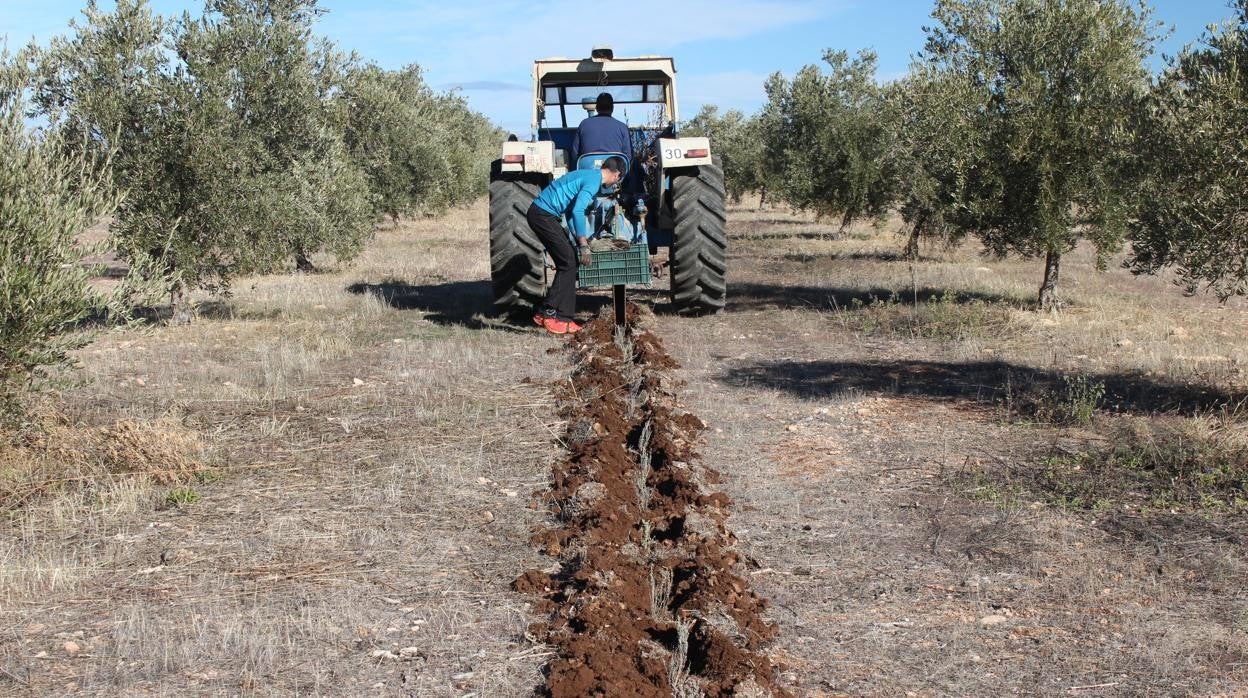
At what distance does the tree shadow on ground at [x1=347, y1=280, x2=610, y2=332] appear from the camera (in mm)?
11680

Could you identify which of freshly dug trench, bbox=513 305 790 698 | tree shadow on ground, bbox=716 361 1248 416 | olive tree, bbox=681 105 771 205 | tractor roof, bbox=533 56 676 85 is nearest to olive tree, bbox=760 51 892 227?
olive tree, bbox=681 105 771 205

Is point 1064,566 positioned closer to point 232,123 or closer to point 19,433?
point 19,433

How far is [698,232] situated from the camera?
11320 millimetres

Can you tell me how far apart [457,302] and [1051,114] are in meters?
6.64

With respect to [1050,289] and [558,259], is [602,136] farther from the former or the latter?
[1050,289]

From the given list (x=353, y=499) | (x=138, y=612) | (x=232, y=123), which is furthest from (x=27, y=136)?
(x=232, y=123)

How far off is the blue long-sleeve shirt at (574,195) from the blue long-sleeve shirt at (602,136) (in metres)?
1.00

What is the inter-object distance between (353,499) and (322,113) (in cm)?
951

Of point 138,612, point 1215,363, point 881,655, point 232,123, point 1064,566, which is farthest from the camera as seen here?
point 232,123

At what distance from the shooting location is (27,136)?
21.7ft

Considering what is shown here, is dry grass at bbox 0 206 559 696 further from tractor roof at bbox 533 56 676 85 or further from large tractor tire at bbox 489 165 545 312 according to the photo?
tractor roof at bbox 533 56 676 85

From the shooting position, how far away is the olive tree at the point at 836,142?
22.6 m

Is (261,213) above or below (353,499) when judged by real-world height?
above

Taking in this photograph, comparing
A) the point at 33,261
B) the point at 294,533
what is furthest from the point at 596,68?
the point at 294,533
